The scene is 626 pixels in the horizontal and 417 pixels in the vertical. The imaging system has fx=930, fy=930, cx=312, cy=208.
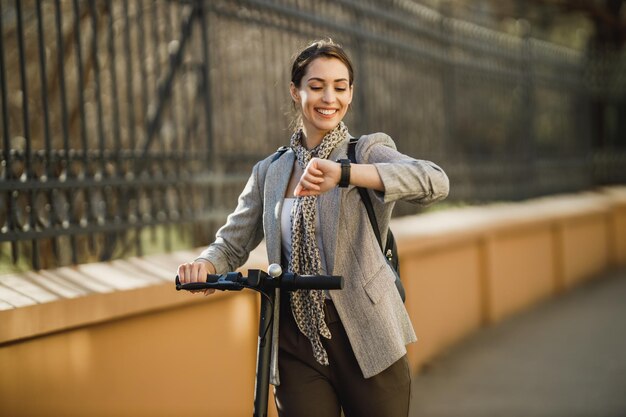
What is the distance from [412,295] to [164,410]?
3035 mm

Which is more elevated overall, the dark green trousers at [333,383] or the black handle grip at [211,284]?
the black handle grip at [211,284]

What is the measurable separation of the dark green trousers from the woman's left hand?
551 millimetres

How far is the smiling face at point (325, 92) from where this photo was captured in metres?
3.07

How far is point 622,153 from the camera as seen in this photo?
14.4 m

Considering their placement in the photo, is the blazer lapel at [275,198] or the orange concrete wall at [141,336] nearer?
the blazer lapel at [275,198]

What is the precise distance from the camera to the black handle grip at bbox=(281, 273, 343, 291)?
2.69 metres

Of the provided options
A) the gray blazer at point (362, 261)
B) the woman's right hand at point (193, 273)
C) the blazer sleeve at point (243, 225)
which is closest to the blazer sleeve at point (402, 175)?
the gray blazer at point (362, 261)

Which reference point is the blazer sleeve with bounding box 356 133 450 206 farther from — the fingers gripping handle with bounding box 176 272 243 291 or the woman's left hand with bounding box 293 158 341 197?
the fingers gripping handle with bounding box 176 272 243 291

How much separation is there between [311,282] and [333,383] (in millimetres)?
566

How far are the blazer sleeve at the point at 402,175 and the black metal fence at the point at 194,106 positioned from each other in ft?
3.95

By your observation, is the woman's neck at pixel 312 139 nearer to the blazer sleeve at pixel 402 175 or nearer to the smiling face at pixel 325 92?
the smiling face at pixel 325 92

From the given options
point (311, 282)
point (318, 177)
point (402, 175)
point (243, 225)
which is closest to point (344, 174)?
point (318, 177)

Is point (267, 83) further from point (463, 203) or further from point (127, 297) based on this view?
point (463, 203)

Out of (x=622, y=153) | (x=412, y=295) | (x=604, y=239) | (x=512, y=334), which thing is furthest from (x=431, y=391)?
(x=622, y=153)
